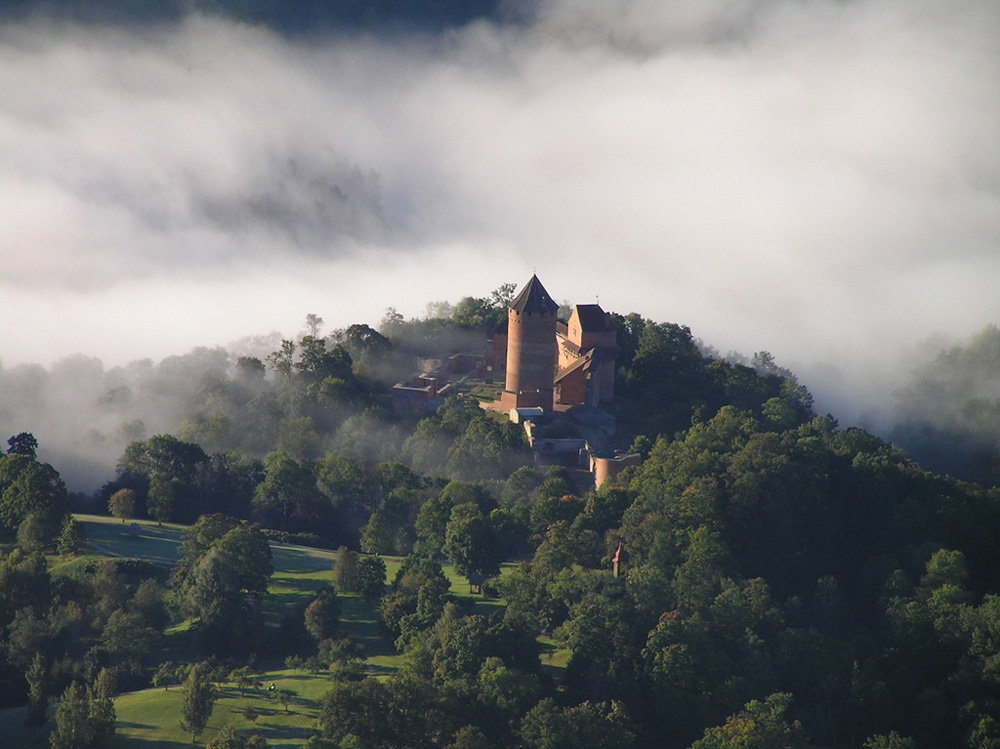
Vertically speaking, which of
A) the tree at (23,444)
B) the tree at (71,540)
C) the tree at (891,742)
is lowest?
the tree at (891,742)

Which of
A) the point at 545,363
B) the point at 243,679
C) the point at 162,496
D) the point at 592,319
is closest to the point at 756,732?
the point at 243,679

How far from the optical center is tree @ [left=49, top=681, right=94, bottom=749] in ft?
145

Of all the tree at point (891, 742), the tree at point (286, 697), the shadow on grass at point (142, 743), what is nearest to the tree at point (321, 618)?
the tree at point (286, 697)

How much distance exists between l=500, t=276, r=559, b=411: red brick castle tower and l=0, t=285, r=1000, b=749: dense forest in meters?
2.49

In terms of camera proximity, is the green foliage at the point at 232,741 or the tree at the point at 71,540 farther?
the tree at the point at 71,540

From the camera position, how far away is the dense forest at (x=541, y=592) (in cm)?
4700

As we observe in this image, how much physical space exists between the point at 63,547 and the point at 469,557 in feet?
59.8

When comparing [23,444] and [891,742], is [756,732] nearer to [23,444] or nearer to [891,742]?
[891,742]

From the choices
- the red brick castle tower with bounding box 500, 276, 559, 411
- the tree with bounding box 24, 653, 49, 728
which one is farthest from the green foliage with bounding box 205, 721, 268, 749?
the red brick castle tower with bounding box 500, 276, 559, 411

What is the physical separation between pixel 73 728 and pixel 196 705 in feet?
13.2

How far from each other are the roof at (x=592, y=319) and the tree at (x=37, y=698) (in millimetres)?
40077

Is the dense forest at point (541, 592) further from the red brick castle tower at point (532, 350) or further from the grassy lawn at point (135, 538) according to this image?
the red brick castle tower at point (532, 350)

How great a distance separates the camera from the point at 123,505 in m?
66.2

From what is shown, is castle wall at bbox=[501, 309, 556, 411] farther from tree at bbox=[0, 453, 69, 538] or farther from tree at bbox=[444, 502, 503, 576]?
tree at bbox=[0, 453, 69, 538]
